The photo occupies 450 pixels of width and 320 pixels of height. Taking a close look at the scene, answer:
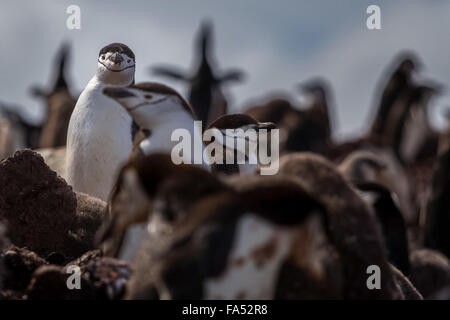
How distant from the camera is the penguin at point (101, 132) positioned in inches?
275

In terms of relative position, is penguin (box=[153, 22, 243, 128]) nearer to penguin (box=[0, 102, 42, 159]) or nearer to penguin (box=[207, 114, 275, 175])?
penguin (box=[0, 102, 42, 159])

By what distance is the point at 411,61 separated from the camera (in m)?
24.6

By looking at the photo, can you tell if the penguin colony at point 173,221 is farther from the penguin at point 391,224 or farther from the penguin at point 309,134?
the penguin at point 309,134

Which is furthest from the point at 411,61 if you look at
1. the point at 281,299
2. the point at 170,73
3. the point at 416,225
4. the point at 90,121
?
the point at 281,299

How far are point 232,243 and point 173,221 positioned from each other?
0.90 feet

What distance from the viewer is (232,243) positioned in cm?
371

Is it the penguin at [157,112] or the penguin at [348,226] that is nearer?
the penguin at [348,226]

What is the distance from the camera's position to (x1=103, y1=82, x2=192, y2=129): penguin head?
544 centimetres

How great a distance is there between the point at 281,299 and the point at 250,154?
9.06 feet

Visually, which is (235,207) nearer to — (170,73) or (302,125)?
(302,125)

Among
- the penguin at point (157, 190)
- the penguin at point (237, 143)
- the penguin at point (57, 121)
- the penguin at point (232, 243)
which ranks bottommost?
the penguin at point (232, 243)

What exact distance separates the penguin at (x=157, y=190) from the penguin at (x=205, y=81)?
1551 centimetres

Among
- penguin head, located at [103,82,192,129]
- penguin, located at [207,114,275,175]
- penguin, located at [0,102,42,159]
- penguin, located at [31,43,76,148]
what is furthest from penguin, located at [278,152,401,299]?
penguin, located at [0,102,42,159]

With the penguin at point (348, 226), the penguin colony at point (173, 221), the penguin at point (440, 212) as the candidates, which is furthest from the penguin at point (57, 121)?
the penguin at point (348, 226)
